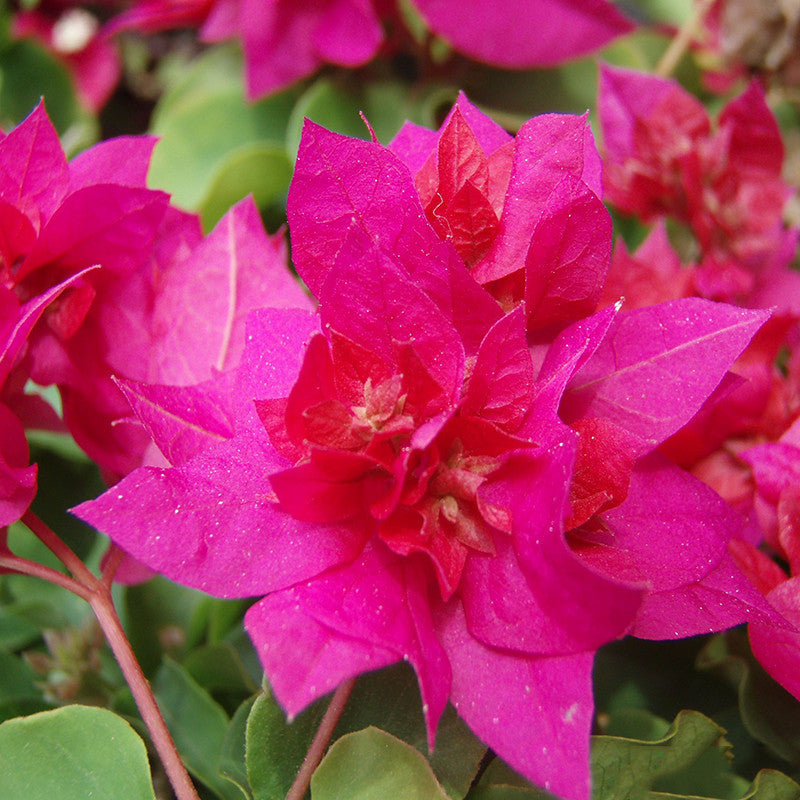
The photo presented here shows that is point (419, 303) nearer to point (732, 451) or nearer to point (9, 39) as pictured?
point (732, 451)

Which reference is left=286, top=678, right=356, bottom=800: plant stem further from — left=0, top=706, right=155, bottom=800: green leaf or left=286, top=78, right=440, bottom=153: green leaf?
left=286, top=78, right=440, bottom=153: green leaf

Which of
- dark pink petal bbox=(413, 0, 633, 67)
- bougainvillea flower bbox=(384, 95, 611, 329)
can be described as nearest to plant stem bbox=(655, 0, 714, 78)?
dark pink petal bbox=(413, 0, 633, 67)

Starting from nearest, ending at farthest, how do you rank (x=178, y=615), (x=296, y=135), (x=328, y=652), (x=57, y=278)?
(x=328, y=652)
(x=57, y=278)
(x=178, y=615)
(x=296, y=135)

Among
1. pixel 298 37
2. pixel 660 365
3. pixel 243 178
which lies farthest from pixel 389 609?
pixel 298 37

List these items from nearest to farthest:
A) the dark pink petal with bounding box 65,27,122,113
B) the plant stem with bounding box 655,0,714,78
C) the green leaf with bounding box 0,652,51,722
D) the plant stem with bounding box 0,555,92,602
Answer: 1. the plant stem with bounding box 0,555,92,602
2. the green leaf with bounding box 0,652,51,722
3. the plant stem with bounding box 655,0,714,78
4. the dark pink petal with bounding box 65,27,122,113

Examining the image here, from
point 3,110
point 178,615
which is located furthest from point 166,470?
point 3,110

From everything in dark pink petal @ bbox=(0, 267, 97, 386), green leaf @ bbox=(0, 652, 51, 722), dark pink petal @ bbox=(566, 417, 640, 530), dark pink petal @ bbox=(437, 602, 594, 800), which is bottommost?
green leaf @ bbox=(0, 652, 51, 722)

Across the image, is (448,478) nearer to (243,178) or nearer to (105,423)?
(105,423)
